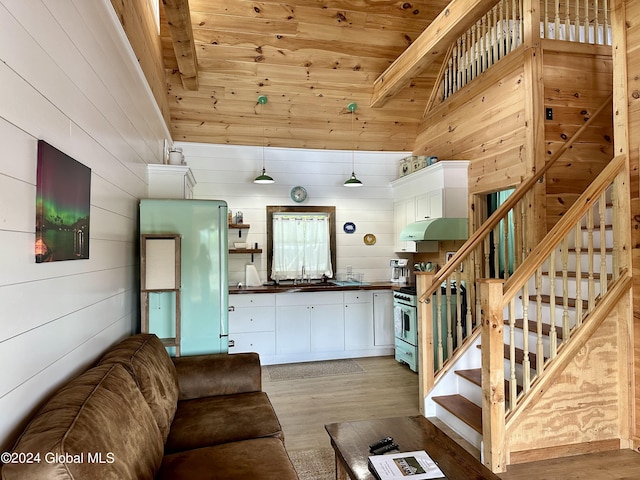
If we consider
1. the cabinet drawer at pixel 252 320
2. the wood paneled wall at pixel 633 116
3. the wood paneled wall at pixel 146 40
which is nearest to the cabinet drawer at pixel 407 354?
the cabinet drawer at pixel 252 320

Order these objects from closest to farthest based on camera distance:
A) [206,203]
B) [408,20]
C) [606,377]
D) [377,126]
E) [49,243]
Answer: [49,243], [606,377], [206,203], [408,20], [377,126]

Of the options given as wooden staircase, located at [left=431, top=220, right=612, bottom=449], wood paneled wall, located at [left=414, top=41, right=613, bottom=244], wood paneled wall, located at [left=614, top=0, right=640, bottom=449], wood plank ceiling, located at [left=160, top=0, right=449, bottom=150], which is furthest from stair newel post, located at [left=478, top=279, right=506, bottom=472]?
wood plank ceiling, located at [left=160, top=0, right=449, bottom=150]

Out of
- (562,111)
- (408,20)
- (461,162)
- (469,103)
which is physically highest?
(408,20)

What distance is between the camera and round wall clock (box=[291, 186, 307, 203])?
5992 mm

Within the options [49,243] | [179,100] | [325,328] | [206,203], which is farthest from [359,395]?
[179,100]

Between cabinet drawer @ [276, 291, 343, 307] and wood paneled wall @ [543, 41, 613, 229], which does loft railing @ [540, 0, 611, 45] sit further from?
cabinet drawer @ [276, 291, 343, 307]

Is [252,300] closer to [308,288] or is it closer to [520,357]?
[308,288]

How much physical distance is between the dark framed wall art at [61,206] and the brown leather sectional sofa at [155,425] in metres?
0.53

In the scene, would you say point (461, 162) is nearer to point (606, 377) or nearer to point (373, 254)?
point (373, 254)

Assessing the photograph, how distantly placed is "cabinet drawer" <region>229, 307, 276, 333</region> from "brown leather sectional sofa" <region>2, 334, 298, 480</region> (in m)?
2.16

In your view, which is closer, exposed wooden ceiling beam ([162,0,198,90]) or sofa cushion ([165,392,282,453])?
sofa cushion ([165,392,282,453])

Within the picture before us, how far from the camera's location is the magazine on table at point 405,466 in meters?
1.67

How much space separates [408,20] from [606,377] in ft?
13.7

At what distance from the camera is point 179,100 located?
5223 millimetres
